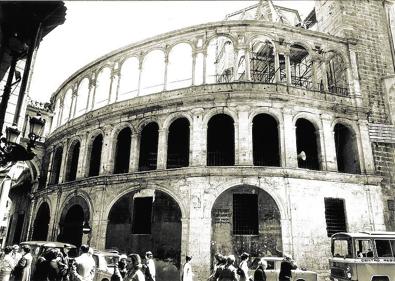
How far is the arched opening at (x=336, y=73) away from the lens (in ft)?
57.2

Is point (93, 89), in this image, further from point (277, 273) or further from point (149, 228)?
point (277, 273)

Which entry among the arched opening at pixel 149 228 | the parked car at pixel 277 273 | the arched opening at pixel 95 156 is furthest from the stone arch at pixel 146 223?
the parked car at pixel 277 273

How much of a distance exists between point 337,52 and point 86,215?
618 inches

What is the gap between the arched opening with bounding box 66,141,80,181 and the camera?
1977 cm

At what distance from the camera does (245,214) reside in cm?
1429

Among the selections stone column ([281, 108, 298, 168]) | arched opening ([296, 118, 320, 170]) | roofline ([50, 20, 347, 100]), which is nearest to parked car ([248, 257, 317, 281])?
stone column ([281, 108, 298, 168])

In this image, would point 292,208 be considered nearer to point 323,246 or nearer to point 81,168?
point 323,246

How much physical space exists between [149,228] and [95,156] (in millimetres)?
6270

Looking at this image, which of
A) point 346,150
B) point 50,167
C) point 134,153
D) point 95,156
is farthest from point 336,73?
point 50,167

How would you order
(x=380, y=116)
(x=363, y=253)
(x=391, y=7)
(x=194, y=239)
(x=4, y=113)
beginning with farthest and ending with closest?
(x=391, y=7), (x=380, y=116), (x=194, y=239), (x=363, y=253), (x=4, y=113)

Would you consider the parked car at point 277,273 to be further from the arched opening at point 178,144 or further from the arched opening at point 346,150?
the arched opening at point 346,150

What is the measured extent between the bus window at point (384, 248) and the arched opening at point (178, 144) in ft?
29.6

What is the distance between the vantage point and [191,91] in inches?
635

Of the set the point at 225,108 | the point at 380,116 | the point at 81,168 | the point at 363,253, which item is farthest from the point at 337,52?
the point at 81,168
